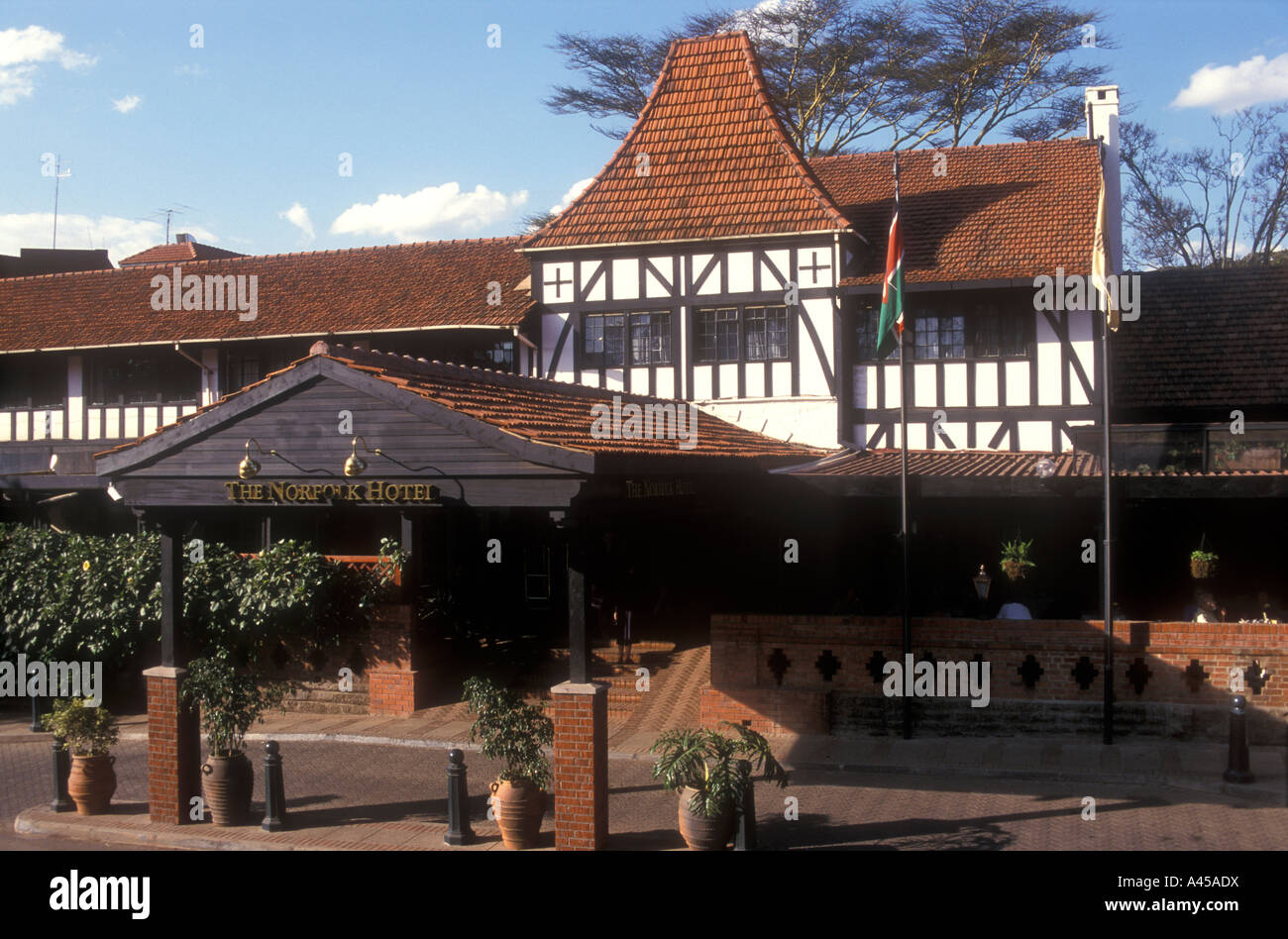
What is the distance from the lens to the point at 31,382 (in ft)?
82.1

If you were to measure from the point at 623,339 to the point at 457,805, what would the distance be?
11733 millimetres

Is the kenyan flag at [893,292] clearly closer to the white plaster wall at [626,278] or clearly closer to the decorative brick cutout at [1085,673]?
the decorative brick cutout at [1085,673]

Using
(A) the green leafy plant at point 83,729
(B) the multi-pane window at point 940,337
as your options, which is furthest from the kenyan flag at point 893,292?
(A) the green leafy plant at point 83,729

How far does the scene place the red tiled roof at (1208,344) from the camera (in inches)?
758

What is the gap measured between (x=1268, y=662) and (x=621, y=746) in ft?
24.2

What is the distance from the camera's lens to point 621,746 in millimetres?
13414

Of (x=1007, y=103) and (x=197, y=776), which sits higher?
(x=1007, y=103)

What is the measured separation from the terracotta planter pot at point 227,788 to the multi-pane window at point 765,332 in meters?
11.5

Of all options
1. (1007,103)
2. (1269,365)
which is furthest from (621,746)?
(1007,103)

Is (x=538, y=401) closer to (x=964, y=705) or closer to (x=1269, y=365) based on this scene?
(x=964, y=705)

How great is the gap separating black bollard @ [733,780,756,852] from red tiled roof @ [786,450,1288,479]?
276 inches

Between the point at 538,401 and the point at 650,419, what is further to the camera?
the point at 650,419

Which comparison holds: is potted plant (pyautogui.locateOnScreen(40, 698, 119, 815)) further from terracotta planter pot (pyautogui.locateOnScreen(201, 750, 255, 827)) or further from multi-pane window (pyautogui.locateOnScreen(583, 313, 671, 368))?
multi-pane window (pyautogui.locateOnScreen(583, 313, 671, 368))

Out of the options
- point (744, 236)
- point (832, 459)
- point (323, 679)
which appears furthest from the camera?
point (744, 236)
